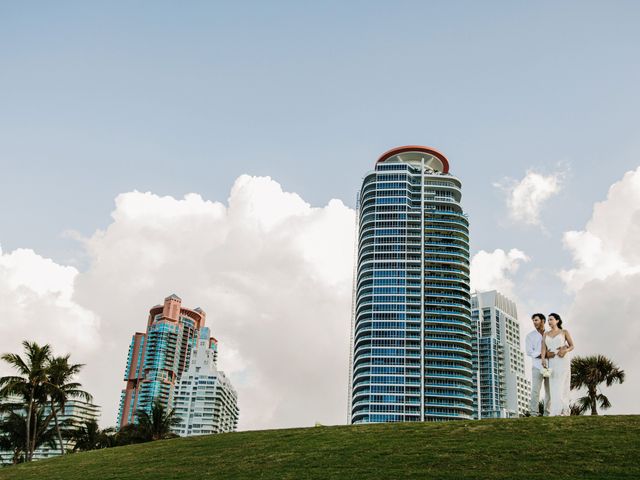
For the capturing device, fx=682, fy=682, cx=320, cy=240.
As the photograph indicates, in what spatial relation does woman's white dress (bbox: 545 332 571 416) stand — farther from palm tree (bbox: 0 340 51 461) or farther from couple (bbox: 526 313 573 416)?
palm tree (bbox: 0 340 51 461)

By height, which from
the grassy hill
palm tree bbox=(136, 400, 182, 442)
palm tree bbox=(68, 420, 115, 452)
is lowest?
the grassy hill

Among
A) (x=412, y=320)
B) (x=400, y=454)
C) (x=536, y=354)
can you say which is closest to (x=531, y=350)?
(x=536, y=354)

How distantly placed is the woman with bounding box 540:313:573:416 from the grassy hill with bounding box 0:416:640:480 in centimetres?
81

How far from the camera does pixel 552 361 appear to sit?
2266 centimetres

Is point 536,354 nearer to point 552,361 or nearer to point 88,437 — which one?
point 552,361

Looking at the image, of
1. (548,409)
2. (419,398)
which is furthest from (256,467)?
(419,398)

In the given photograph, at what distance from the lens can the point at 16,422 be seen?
228 ft

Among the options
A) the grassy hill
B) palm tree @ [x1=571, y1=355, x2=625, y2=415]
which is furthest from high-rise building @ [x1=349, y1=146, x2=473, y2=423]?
the grassy hill

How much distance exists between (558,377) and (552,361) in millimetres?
597

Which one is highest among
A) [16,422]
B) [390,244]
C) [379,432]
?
[390,244]

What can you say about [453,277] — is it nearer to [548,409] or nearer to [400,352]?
[400,352]

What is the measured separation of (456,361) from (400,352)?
50.8 feet

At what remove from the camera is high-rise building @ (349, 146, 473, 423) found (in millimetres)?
178125

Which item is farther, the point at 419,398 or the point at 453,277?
the point at 453,277
